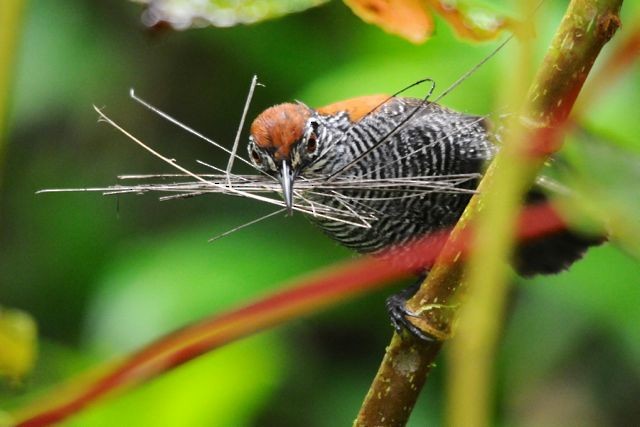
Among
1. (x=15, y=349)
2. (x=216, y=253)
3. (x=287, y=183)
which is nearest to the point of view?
(x=15, y=349)

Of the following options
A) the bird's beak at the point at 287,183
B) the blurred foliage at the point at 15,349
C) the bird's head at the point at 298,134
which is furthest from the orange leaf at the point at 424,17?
the bird's head at the point at 298,134

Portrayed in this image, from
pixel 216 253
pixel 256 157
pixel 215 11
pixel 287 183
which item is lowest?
pixel 216 253

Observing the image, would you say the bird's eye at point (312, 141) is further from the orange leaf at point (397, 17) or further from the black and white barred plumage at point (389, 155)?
the orange leaf at point (397, 17)

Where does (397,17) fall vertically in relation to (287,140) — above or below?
above

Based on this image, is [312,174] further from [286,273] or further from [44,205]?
[44,205]

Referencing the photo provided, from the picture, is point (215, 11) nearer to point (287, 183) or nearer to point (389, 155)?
point (287, 183)

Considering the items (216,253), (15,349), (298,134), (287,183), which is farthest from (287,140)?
(15,349)
